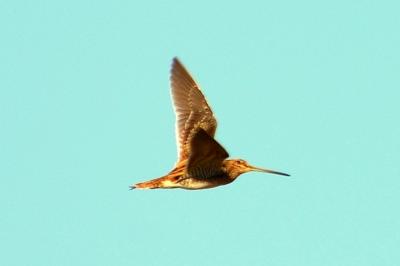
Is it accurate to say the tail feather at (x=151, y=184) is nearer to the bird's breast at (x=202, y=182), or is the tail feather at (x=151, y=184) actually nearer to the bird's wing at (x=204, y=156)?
the bird's breast at (x=202, y=182)

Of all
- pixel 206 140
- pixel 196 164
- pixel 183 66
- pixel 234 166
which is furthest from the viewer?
pixel 183 66

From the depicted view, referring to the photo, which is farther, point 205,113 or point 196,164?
point 205,113

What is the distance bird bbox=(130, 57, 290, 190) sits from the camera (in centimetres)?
1360

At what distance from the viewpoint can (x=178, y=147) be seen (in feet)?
52.0

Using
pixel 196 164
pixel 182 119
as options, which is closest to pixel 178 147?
pixel 182 119

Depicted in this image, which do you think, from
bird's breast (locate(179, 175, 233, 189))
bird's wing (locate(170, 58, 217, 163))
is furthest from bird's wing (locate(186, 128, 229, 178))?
bird's wing (locate(170, 58, 217, 163))

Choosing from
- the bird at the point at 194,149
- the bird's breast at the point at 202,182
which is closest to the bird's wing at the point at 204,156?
the bird at the point at 194,149

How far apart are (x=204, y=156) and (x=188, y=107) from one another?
2.49 meters

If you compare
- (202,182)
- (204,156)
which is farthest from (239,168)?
(204,156)

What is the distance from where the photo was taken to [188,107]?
16.1 meters

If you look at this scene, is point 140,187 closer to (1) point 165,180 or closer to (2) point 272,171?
(1) point 165,180

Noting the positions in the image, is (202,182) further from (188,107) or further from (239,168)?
(188,107)

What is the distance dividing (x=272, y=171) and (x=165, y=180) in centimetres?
190

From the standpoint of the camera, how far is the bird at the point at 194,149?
1360cm
